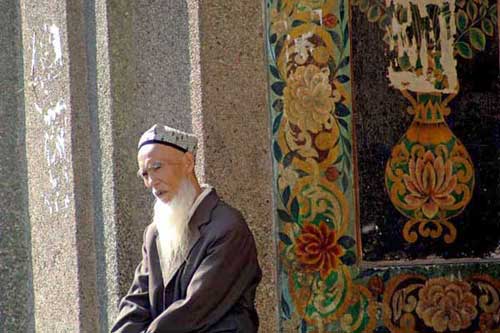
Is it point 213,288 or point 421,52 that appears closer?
point 213,288

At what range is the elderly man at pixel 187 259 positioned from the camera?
5.12 metres

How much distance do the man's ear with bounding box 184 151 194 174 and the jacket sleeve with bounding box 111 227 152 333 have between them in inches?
17.0

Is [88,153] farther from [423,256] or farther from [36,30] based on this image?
[423,256]

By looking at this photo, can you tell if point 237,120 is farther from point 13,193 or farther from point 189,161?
point 13,193

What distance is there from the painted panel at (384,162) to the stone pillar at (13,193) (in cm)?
170

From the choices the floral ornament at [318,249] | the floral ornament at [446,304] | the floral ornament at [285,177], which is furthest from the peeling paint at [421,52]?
the floral ornament at [446,304]

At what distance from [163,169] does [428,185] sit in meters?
1.60

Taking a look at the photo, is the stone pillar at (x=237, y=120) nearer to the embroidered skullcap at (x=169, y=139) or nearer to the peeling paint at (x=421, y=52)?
the embroidered skullcap at (x=169, y=139)

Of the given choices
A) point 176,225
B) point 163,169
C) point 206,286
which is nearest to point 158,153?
point 163,169

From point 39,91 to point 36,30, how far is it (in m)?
0.33

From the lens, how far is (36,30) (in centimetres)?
700

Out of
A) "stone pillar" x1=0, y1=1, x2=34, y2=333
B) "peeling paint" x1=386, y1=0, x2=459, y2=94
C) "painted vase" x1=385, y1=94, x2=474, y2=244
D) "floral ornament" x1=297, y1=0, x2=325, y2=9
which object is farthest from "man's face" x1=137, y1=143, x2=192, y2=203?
"stone pillar" x1=0, y1=1, x2=34, y2=333

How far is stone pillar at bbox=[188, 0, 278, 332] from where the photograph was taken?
603 centimetres

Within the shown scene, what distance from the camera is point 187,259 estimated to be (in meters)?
5.26
